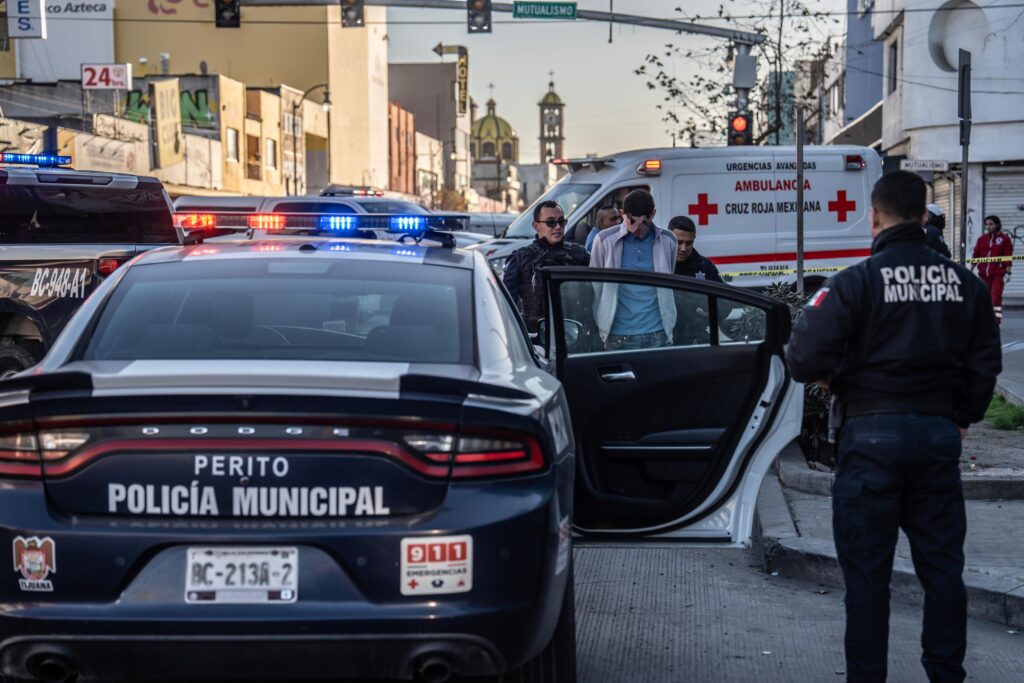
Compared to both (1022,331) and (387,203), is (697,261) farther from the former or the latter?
(387,203)

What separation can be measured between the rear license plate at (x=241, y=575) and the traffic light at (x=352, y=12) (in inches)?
852

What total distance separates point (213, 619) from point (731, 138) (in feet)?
67.9

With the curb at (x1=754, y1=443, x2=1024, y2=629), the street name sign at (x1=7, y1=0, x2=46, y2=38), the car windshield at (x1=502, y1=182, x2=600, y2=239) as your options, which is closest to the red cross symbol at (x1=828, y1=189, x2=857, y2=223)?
the car windshield at (x1=502, y1=182, x2=600, y2=239)

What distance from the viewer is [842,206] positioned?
18.3 meters

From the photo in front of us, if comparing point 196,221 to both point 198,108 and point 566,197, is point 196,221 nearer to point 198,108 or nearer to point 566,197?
point 566,197

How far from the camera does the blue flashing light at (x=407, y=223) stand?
6.98 metres

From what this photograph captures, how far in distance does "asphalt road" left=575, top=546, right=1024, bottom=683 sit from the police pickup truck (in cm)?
480

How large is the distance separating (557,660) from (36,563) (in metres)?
1.65

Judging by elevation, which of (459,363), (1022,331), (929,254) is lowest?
(1022,331)

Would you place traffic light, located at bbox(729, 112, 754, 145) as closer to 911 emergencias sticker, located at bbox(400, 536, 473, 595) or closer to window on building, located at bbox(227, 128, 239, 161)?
911 emergencias sticker, located at bbox(400, 536, 473, 595)

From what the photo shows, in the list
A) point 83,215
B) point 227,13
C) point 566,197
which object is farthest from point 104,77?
point 83,215

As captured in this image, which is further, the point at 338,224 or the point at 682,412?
the point at 338,224

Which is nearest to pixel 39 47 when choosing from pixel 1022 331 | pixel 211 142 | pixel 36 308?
pixel 211 142

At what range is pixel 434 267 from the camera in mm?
5305
